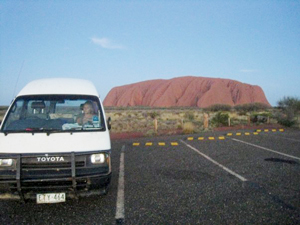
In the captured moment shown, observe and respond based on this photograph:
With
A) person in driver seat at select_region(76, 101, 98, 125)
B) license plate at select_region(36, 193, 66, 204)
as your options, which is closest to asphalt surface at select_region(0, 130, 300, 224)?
license plate at select_region(36, 193, 66, 204)

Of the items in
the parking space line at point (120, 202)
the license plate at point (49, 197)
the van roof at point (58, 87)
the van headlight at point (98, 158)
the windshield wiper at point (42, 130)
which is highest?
the van roof at point (58, 87)

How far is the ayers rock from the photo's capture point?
9750cm

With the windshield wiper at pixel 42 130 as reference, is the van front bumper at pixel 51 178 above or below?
below

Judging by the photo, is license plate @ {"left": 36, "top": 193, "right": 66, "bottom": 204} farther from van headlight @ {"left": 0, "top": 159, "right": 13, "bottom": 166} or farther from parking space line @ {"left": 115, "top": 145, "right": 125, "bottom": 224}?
parking space line @ {"left": 115, "top": 145, "right": 125, "bottom": 224}

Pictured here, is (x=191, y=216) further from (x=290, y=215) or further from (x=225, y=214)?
(x=290, y=215)

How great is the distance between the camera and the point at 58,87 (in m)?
5.89

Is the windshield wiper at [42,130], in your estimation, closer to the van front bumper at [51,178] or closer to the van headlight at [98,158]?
the van front bumper at [51,178]

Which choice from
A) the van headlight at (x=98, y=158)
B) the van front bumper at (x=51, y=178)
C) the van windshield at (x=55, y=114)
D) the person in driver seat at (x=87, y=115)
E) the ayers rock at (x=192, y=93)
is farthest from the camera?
the ayers rock at (x=192, y=93)

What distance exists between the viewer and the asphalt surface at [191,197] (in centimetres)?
431

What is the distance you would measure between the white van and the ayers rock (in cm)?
8880

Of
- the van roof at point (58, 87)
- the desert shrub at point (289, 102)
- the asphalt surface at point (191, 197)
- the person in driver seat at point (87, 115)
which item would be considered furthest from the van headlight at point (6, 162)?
the desert shrub at point (289, 102)

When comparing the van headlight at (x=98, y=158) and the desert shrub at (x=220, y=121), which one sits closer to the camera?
the van headlight at (x=98, y=158)

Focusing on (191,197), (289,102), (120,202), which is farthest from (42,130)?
(289,102)

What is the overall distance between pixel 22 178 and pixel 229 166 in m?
5.61
